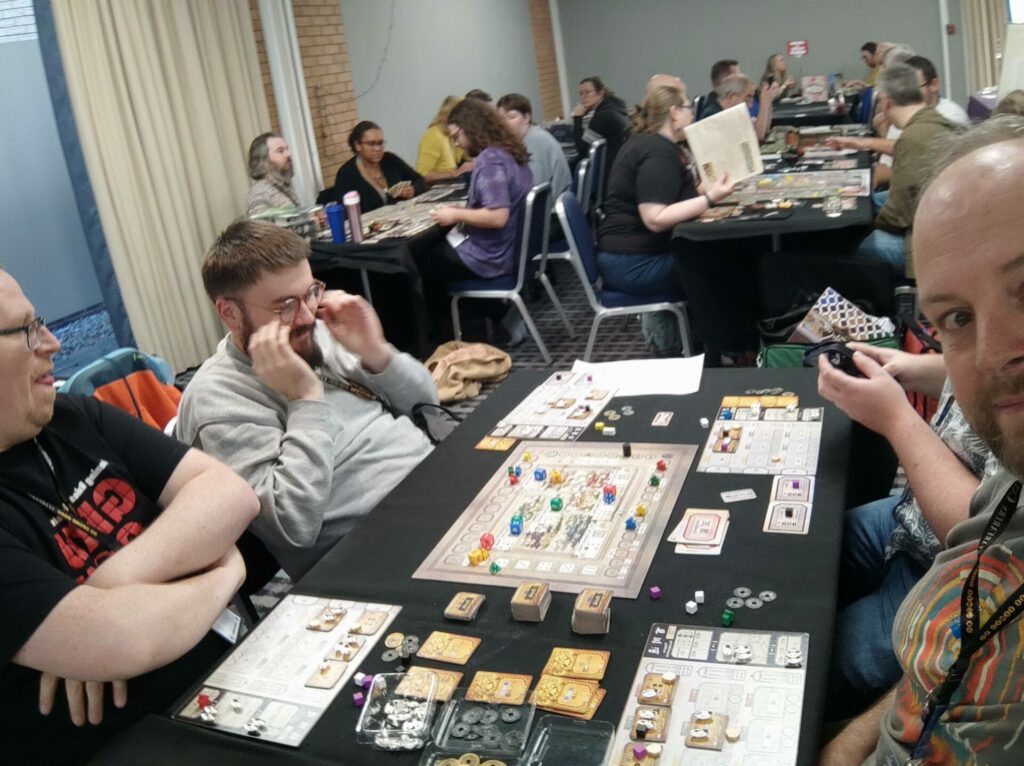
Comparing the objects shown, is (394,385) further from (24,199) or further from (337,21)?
(337,21)

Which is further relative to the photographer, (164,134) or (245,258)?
(164,134)

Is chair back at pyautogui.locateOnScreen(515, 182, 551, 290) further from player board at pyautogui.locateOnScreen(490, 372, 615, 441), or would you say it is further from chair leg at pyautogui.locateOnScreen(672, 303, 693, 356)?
player board at pyautogui.locateOnScreen(490, 372, 615, 441)

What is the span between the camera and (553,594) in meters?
1.27

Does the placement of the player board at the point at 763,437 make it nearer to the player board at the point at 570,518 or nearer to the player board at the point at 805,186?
the player board at the point at 570,518

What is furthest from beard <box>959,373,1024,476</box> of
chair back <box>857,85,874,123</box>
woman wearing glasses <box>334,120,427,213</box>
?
chair back <box>857,85,874,123</box>

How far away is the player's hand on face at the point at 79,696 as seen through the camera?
1.22 m

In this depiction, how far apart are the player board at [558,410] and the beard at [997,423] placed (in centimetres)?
95

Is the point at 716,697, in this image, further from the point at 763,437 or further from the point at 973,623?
the point at 763,437

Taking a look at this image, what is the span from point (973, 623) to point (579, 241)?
3.03 m

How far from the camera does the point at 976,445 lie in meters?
1.40

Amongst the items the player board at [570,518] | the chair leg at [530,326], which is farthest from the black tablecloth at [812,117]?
the player board at [570,518]

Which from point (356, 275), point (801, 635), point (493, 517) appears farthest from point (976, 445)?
point (356, 275)

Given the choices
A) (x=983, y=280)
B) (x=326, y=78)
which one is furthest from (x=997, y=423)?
(x=326, y=78)

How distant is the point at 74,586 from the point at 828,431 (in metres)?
1.25
